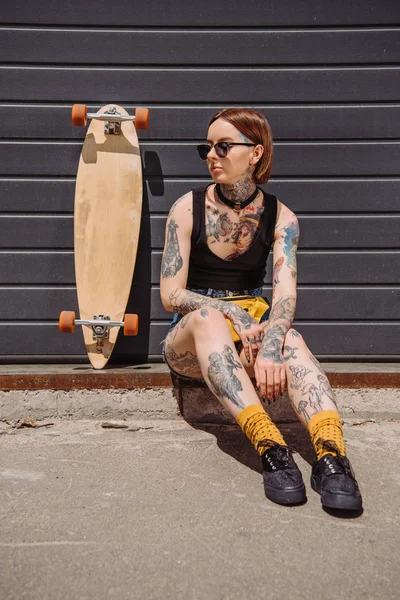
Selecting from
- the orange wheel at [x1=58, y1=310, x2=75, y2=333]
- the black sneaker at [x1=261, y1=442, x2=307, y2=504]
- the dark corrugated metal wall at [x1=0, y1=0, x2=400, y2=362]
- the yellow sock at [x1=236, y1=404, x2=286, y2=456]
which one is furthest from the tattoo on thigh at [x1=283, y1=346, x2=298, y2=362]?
the orange wheel at [x1=58, y1=310, x2=75, y2=333]

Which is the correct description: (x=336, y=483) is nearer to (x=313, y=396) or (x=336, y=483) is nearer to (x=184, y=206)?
(x=313, y=396)

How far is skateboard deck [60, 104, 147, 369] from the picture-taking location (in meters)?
3.06

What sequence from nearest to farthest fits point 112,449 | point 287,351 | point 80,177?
point 287,351
point 112,449
point 80,177

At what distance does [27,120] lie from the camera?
10.4ft

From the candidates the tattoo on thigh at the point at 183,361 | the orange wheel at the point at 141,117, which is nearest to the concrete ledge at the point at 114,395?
the tattoo on thigh at the point at 183,361

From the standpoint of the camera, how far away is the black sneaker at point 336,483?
179 cm

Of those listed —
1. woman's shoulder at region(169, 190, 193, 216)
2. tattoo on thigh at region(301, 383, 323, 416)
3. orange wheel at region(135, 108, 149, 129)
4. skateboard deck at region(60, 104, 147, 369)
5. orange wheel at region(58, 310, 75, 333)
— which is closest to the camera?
tattoo on thigh at region(301, 383, 323, 416)

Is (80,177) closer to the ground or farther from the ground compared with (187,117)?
closer to the ground

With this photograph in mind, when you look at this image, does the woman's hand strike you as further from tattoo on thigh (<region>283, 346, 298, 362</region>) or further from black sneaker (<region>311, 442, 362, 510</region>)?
black sneaker (<region>311, 442, 362, 510</region>)

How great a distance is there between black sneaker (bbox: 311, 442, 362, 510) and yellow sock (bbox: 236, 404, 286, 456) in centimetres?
17

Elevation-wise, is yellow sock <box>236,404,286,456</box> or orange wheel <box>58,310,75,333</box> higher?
orange wheel <box>58,310,75,333</box>

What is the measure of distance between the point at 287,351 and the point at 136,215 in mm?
1309

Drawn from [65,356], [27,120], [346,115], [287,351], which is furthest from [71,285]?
[346,115]

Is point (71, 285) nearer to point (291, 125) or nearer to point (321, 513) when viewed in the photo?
point (291, 125)
